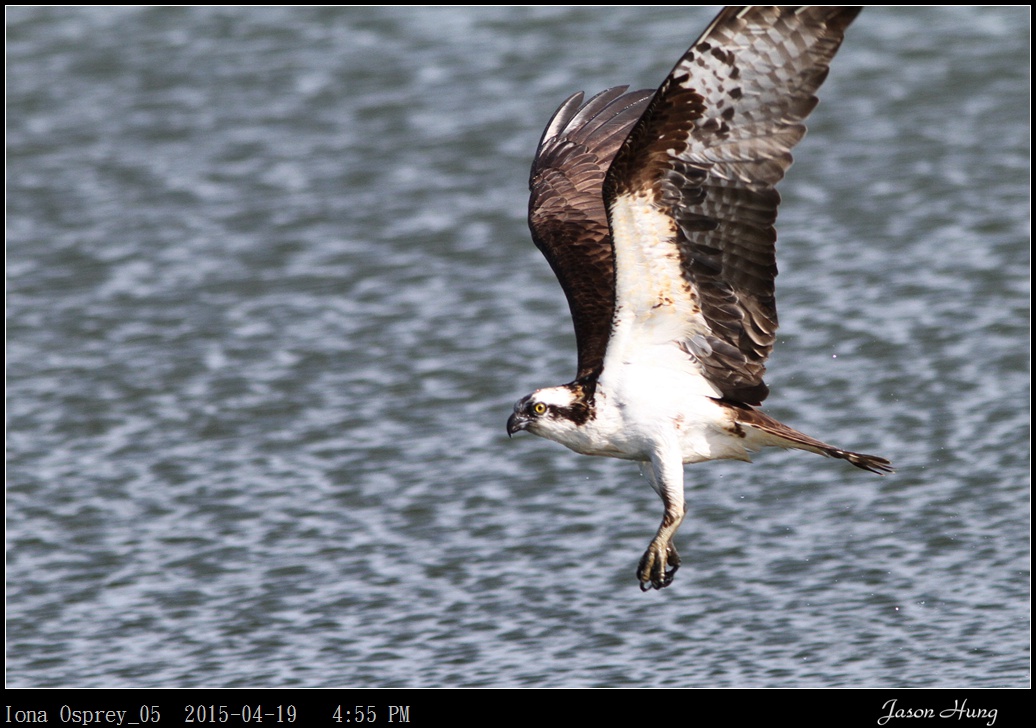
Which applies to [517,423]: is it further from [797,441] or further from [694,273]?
[797,441]

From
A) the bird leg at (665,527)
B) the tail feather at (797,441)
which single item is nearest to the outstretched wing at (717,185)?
the tail feather at (797,441)

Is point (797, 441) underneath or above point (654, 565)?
above

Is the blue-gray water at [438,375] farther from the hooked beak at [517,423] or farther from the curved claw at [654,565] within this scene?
the hooked beak at [517,423]

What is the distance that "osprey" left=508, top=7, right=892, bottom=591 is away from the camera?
24.9 feet

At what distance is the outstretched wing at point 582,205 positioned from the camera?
892 centimetres

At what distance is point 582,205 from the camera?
9922mm

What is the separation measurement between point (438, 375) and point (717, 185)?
5627 mm

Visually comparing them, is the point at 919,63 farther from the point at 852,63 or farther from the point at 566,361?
the point at 566,361

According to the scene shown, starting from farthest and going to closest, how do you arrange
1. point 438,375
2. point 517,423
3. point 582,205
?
1. point 438,375
2. point 582,205
3. point 517,423

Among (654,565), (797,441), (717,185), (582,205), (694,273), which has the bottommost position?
(654,565)

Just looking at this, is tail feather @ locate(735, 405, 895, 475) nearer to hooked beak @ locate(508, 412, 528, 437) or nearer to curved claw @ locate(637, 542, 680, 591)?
curved claw @ locate(637, 542, 680, 591)

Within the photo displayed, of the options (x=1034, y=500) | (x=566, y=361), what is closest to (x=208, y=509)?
(x=566, y=361)

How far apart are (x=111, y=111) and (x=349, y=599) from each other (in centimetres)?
883

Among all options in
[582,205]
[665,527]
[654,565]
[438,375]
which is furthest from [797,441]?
[438,375]
